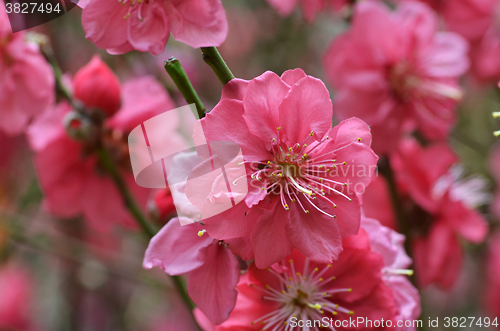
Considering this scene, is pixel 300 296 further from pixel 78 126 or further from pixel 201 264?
pixel 78 126

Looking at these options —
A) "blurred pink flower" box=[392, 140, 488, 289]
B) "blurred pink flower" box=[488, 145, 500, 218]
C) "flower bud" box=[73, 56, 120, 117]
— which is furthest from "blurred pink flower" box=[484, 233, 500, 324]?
"flower bud" box=[73, 56, 120, 117]

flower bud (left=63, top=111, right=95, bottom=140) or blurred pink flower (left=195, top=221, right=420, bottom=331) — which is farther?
flower bud (left=63, top=111, right=95, bottom=140)

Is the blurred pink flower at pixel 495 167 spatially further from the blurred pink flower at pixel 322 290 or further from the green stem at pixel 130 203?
the green stem at pixel 130 203

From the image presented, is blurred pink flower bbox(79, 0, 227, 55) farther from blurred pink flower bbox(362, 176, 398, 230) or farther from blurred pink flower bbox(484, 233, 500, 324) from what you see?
blurred pink flower bbox(484, 233, 500, 324)

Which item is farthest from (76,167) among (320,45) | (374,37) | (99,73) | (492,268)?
(492,268)

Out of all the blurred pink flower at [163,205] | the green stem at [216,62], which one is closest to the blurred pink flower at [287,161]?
the green stem at [216,62]

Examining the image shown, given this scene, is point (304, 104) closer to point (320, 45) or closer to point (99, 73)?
point (99, 73)

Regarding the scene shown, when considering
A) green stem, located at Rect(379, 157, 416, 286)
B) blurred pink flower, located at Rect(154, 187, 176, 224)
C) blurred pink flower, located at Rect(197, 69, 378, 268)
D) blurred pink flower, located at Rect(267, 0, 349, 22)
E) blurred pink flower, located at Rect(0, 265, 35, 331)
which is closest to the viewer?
blurred pink flower, located at Rect(197, 69, 378, 268)

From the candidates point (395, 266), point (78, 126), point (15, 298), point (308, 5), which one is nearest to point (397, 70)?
point (308, 5)
